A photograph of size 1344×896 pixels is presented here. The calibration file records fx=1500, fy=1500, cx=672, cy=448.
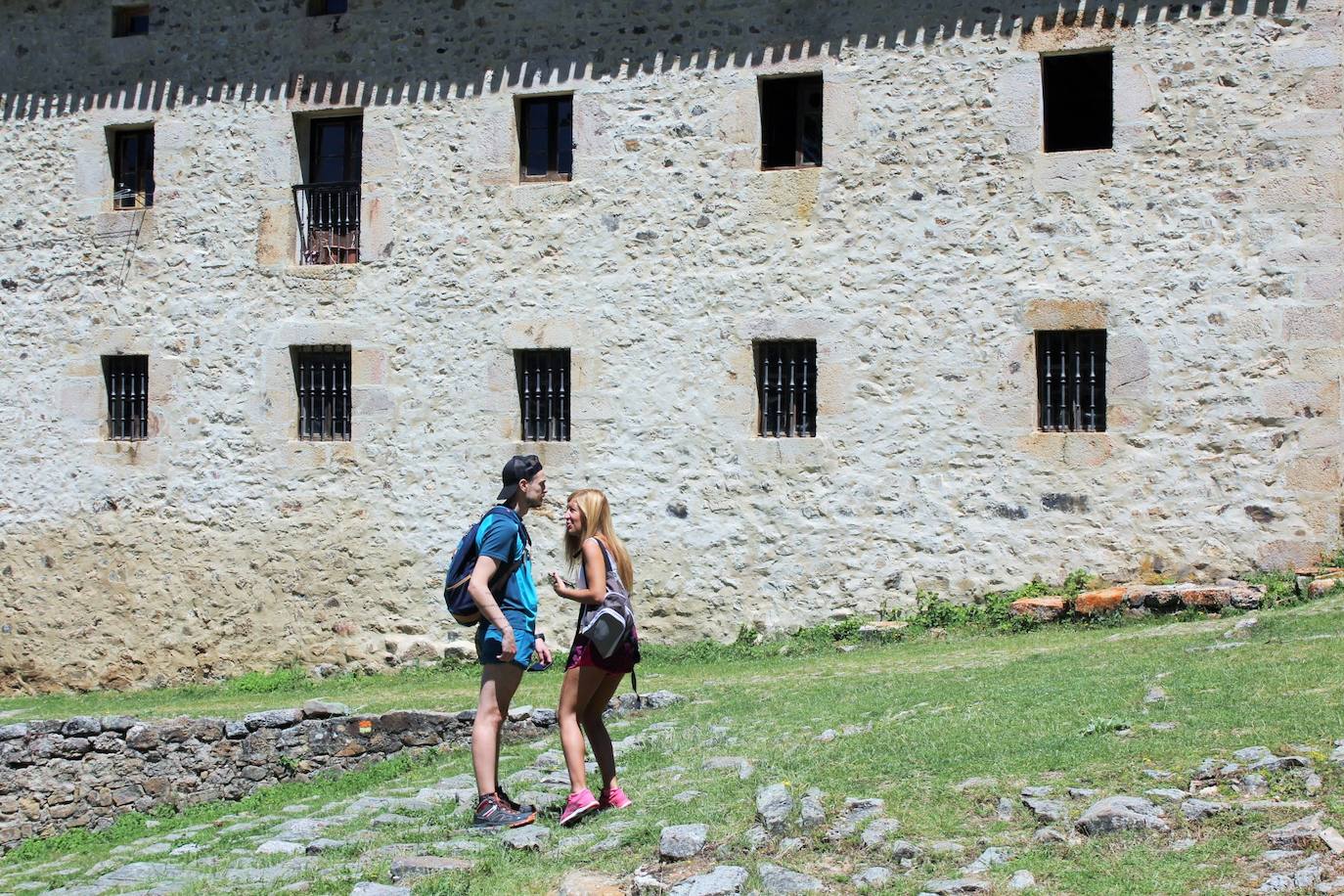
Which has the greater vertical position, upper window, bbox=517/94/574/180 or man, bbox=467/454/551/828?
upper window, bbox=517/94/574/180

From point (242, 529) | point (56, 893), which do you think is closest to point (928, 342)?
point (242, 529)

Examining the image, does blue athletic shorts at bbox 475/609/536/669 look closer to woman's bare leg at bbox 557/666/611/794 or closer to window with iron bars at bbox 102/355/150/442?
woman's bare leg at bbox 557/666/611/794

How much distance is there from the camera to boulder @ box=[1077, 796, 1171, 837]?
578 cm

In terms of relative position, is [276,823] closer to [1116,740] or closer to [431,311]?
[1116,740]

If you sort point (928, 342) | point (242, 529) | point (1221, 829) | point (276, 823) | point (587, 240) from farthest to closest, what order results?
point (242, 529), point (587, 240), point (928, 342), point (276, 823), point (1221, 829)

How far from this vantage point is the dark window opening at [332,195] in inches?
607

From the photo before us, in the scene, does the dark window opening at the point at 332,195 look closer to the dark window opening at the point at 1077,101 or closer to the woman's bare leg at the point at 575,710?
the dark window opening at the point at 1077,101

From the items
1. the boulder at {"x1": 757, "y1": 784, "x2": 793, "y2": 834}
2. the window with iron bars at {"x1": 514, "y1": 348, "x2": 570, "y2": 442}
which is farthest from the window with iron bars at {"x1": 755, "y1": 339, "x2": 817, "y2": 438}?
the boulder at {"x1": 757, "y1": 784, "x2": 793, "y2": 834}

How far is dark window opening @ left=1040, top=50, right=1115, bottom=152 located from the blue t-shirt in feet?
26.1

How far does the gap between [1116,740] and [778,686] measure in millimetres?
3915

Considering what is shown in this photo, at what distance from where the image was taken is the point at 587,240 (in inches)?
566

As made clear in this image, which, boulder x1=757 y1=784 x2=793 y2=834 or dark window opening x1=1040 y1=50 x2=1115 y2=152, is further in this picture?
dark window opening x1=1040 y1=50 x2=1115 y2=152

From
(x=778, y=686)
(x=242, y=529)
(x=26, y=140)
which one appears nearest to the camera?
(x=778, y=686)

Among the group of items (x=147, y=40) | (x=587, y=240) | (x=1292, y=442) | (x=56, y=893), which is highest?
(x=147, y=40)
